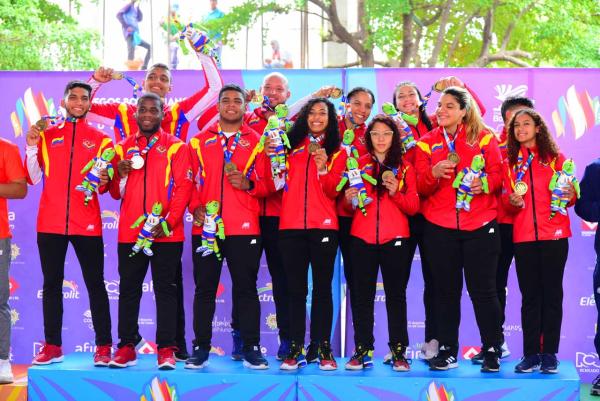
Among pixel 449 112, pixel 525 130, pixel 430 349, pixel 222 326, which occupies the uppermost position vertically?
pixel 449 112

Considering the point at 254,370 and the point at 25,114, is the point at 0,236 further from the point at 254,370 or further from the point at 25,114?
the point at 254,370

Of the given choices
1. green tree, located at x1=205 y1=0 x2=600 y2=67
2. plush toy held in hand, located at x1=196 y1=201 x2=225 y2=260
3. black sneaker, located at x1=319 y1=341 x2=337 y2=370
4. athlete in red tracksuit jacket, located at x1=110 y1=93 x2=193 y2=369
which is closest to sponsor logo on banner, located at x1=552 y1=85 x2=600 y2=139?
black sneaker, located at x1=319 y1=341 x2=337 y2=370

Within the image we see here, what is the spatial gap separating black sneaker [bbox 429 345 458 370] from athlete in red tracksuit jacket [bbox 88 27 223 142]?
7.55 feet

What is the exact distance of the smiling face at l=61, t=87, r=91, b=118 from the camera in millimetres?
5602

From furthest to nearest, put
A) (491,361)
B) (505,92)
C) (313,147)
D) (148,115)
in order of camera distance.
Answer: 1. (505,92)
2. (148,115)
3. (313,147)
4. (491,361)

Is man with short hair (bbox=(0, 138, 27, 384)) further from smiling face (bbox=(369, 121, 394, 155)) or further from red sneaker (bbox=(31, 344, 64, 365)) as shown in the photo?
smiling face (bbox=(369, 121, 394, 155))

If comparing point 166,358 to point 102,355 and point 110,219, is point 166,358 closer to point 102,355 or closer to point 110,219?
point 102,355

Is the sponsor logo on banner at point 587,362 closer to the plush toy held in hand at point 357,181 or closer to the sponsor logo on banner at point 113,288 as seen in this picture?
the plush toy held in hand at point 357,181

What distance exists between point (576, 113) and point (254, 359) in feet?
10.1

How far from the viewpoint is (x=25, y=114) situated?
6.70 meters

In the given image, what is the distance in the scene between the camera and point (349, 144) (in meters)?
5.33

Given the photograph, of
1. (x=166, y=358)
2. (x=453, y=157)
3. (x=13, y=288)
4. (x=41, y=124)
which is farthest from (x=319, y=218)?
(x=13, y=288)

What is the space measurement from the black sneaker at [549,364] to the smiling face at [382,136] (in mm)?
1600

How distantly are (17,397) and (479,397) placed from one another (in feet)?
9.94
